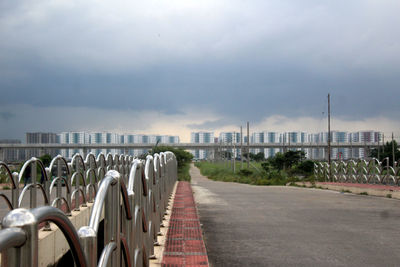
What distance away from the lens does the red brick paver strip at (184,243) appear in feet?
18.7

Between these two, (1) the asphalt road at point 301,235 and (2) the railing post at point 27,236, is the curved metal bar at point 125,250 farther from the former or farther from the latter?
(1) the asphalt road at point 301,235

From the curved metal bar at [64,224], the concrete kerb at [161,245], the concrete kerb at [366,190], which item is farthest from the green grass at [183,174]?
the curved metal bar at [64,224]

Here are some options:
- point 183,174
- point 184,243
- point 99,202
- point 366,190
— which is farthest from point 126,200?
point 183,174

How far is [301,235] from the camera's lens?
27.5 ft

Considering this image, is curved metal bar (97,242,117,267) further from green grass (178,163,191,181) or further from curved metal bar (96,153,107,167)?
green grass (178,163,191,181)

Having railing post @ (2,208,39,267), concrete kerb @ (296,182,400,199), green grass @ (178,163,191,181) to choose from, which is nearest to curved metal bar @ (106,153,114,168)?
concrete kerb @ (296,182,400,199)

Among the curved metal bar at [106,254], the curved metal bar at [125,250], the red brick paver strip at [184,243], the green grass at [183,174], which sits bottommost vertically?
the green grass at [183,174]

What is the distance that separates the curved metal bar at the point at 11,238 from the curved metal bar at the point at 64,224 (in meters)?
0.08

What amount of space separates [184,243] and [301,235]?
8.50ft

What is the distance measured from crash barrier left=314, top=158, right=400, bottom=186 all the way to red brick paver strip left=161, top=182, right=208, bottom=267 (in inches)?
435

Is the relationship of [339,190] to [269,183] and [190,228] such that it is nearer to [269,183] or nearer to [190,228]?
[269,183]

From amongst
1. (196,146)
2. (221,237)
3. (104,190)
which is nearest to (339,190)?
(221,237)

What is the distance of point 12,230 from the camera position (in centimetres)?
132

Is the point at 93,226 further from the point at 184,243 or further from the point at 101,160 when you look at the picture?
the point at 101,160
